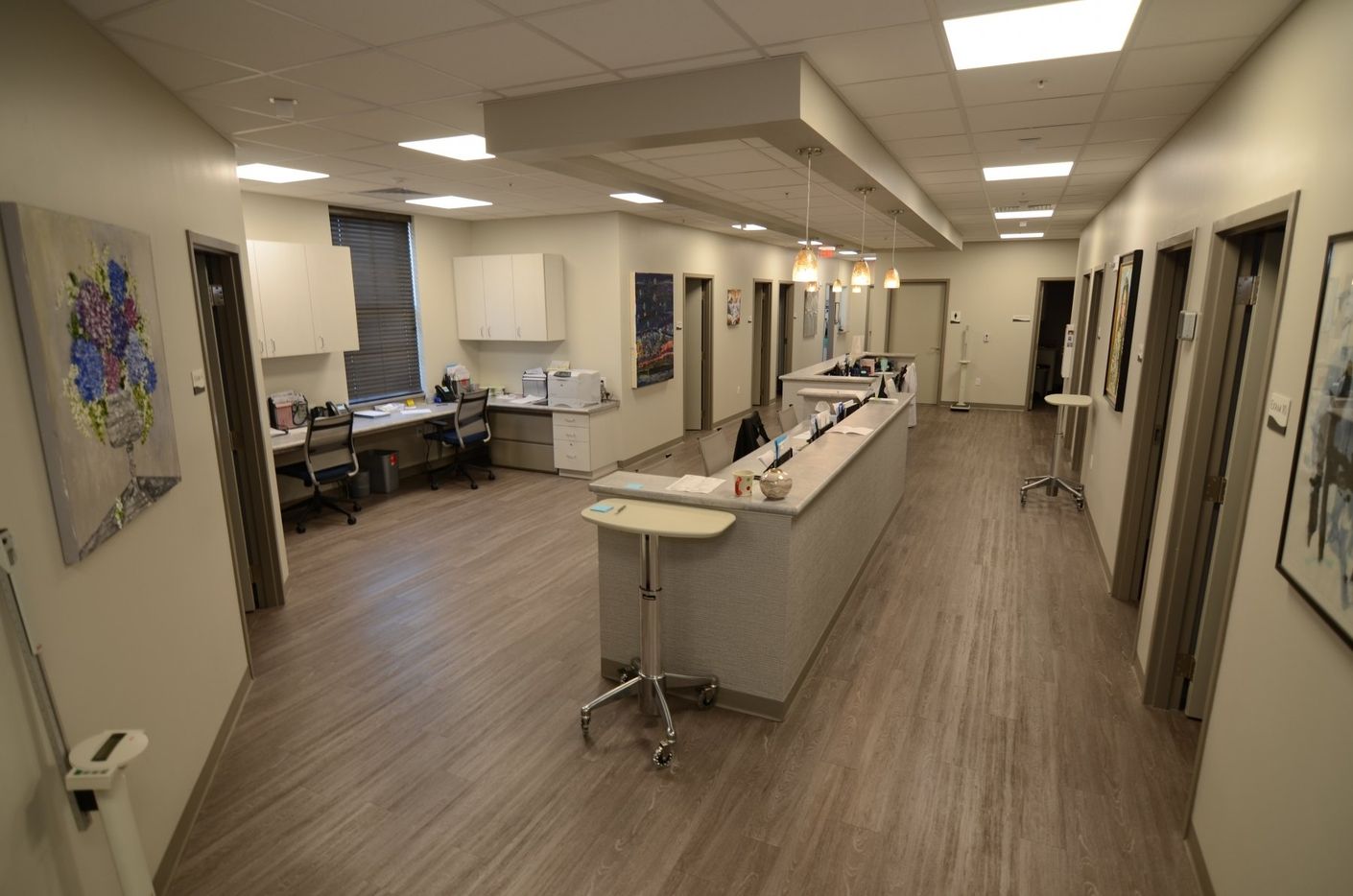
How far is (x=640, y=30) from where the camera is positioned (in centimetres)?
233

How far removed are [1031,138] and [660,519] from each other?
10.3 ft

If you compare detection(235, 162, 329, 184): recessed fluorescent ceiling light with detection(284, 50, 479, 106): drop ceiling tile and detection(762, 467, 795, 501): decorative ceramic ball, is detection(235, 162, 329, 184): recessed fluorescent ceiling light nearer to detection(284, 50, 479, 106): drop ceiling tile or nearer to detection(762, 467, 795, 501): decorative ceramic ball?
detection(284, 50, 479, 106): drop ceiling tile

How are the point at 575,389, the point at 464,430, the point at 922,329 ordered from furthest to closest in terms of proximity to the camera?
the point at 922,329
the point at 575,389
the point at 464,430

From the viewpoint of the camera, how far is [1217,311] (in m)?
2.64

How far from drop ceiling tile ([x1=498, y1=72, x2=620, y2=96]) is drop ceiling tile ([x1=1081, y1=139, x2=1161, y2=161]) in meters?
3.03

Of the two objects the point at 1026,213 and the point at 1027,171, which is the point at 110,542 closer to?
the point at 1027,171

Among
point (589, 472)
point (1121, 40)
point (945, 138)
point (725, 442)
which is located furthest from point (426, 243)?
point (1121, 40)

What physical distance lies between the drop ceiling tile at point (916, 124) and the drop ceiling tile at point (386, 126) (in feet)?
7.49

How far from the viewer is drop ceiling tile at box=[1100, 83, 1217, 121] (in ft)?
9.79

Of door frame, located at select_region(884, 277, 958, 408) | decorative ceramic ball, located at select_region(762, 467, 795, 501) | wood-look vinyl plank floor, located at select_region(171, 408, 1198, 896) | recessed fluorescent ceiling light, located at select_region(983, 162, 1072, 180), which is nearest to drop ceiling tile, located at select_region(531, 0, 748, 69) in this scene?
decorative ceramic ball, located at select_region(762, 467, 795, 501)

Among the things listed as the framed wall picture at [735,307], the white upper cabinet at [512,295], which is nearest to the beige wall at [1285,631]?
the white upper cabinet at [512,295]

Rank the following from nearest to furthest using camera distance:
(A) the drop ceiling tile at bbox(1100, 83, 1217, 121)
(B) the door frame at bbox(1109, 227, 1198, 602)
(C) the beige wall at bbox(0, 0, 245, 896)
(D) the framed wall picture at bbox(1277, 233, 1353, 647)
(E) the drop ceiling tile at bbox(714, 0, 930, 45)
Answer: (D) the framed wall picture at bbox(1277, 233, 1353, 647)
(C) the beige wall at bbox(0, 0, 245, 896)
(E) the drop ceiling tile at bbox(714, 0, 930, 45)
(A) the drop ceiling tile at bbox(1100, 83, 1217, 121)
(B) the door frame at bbox(1109, 227, 1198, 602)

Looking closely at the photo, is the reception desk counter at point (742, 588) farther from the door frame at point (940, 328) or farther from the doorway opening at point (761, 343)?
the door frame at point (940, 328)

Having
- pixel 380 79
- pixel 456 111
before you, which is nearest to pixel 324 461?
pixel 456 111
